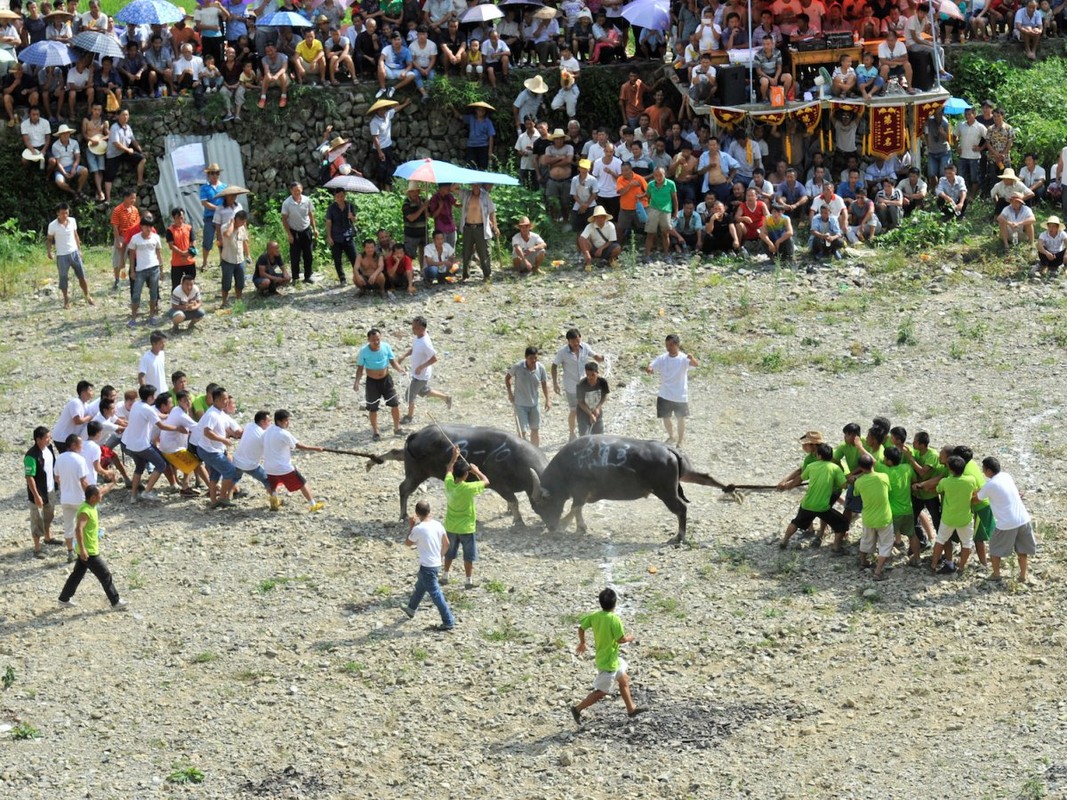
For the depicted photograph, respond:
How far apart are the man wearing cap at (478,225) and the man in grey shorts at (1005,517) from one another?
10996 mm

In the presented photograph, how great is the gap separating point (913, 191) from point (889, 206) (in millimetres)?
804

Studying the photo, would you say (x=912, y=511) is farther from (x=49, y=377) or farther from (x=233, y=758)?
(x=49, y=377)

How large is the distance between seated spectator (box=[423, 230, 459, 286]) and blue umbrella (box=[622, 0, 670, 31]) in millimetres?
6259

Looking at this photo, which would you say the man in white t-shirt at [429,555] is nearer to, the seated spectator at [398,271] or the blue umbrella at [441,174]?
the seated spectator at [398,271]

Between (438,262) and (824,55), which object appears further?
(824,55)

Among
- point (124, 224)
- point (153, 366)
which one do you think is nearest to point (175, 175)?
point (124, 224)

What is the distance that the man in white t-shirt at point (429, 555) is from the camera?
1619 cm

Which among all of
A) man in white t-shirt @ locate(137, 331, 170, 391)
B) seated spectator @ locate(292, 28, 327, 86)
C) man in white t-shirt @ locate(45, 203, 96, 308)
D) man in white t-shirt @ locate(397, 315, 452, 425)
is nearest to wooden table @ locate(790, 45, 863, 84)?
seated spectator @ locate(292, 28, 327, 86)

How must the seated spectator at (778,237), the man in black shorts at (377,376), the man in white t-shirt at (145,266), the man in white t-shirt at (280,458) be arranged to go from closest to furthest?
the man in white t-shirt at (280,458), the man in black shorts at (377,376), the man in white t-shirt at (145,266), the seated spectator at (778,237)

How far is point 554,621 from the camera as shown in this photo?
16641mm

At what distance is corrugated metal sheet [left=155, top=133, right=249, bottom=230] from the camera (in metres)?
30.0

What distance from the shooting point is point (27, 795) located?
14.2 metres

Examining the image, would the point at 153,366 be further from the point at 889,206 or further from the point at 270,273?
the point at 889,206

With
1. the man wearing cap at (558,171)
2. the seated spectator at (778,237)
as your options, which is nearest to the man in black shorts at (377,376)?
the seated spectator at (778,237)
